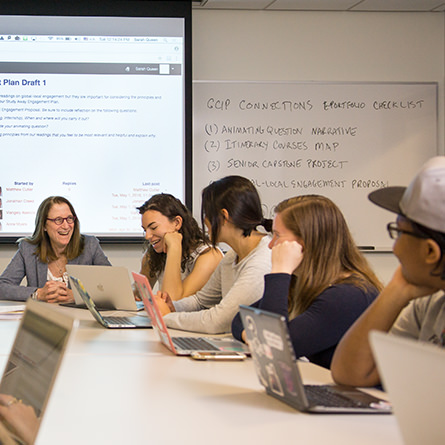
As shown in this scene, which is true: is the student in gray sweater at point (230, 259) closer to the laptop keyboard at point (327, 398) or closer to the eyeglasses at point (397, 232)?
the laptop keyboard at point (327, 398)

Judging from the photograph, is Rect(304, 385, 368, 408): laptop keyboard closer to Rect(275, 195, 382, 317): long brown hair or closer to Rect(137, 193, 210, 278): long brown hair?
Rect(275, 195, 382, 317): long brown hair

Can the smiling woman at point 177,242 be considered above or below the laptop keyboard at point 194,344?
above

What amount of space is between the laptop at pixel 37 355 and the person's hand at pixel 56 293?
206 centimetres

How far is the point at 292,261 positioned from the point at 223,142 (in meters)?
2.49

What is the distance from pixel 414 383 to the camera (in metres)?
0.70

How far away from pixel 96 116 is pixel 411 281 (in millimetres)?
3138

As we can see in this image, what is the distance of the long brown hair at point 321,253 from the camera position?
182 centimetres

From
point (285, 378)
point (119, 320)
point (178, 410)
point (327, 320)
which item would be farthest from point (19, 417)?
point (119, 320)

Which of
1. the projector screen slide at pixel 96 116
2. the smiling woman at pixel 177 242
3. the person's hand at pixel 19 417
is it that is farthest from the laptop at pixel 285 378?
the projector screen slide at pixel 96 116

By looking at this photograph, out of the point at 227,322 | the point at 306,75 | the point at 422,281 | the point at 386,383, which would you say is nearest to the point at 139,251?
the point at 306,75

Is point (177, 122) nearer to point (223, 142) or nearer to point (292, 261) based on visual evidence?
point (223, 142)

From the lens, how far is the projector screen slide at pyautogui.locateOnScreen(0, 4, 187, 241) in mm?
4047

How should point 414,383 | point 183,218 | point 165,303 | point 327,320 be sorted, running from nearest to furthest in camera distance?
point 414,383 → point 327,320 → point 165,303 → point 183,218

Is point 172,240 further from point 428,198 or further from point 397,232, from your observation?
point 428,198
